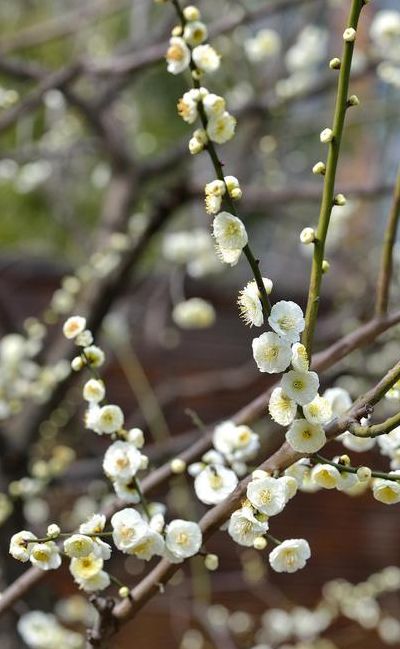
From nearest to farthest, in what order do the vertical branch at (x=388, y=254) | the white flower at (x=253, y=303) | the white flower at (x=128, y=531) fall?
the white flower at (x=253, y=303) < the white flower at (x=128, y=531) < the vertical branch at (x=388, y=254)

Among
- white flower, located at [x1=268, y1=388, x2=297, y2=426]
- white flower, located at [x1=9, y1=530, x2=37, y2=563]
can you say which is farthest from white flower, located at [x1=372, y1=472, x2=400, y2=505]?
white flower, located at [x1=9, y1=530, x2=37, y2=563]

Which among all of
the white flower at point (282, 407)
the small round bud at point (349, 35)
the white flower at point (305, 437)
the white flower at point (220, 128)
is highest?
the small round bud at point (349, 35)

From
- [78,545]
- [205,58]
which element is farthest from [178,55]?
[78,545]

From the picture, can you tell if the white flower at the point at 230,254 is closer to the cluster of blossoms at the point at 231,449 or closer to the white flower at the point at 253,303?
the white flower at the point at 253,303

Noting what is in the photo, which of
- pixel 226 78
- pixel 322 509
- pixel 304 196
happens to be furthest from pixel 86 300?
pixel 322 509

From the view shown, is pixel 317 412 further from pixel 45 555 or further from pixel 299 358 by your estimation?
pixel 45 555

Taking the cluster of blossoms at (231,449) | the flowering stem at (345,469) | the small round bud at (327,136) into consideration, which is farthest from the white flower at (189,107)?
the cluster of blossoms at (231,449)

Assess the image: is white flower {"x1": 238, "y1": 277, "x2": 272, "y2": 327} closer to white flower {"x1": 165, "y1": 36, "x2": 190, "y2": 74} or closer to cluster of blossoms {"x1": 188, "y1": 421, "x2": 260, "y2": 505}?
white flower {"x1": 165, "y1": 36, "x2": 190, "y2": 74}

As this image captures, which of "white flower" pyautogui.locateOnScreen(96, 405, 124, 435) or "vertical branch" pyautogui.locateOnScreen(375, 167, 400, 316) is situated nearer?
"white flower" pyautogui.locateOnScreen(96, 405, 124, 435)
